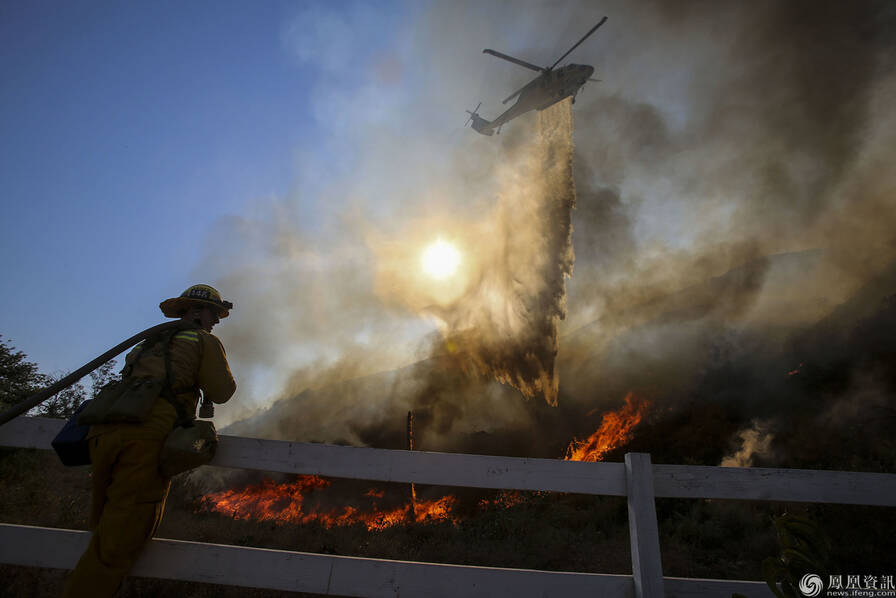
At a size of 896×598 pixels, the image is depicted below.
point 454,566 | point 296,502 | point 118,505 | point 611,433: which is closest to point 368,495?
point 296,502

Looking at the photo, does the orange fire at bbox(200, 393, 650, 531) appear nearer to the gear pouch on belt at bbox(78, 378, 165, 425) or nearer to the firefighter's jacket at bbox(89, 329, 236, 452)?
the firefighter's jacket at bbox(89, 329, 236, 452)

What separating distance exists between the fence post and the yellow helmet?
402 centimetres

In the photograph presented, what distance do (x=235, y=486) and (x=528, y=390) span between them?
21979 mm

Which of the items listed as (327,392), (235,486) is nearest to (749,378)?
(235,486)

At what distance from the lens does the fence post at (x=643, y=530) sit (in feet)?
9.29

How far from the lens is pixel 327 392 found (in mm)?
50125

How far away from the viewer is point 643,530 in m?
2.91

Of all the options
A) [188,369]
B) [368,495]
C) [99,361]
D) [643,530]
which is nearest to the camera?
[643,530]

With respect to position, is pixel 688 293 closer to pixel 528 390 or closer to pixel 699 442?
pixel 528 390

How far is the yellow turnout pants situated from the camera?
110 inches

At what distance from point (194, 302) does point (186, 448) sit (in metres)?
1.75

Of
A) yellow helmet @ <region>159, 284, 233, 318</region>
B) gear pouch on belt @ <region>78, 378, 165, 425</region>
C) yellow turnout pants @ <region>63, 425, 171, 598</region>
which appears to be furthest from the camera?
yellow helmet @ <region>159, 284, 233, 318</region>

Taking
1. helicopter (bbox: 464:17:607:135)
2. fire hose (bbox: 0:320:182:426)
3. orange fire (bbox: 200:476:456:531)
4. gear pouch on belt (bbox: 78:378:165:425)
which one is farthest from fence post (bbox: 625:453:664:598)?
helicopter (bbox: 464:17:607:135)

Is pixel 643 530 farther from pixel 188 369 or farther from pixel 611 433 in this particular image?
pixel 611 433
